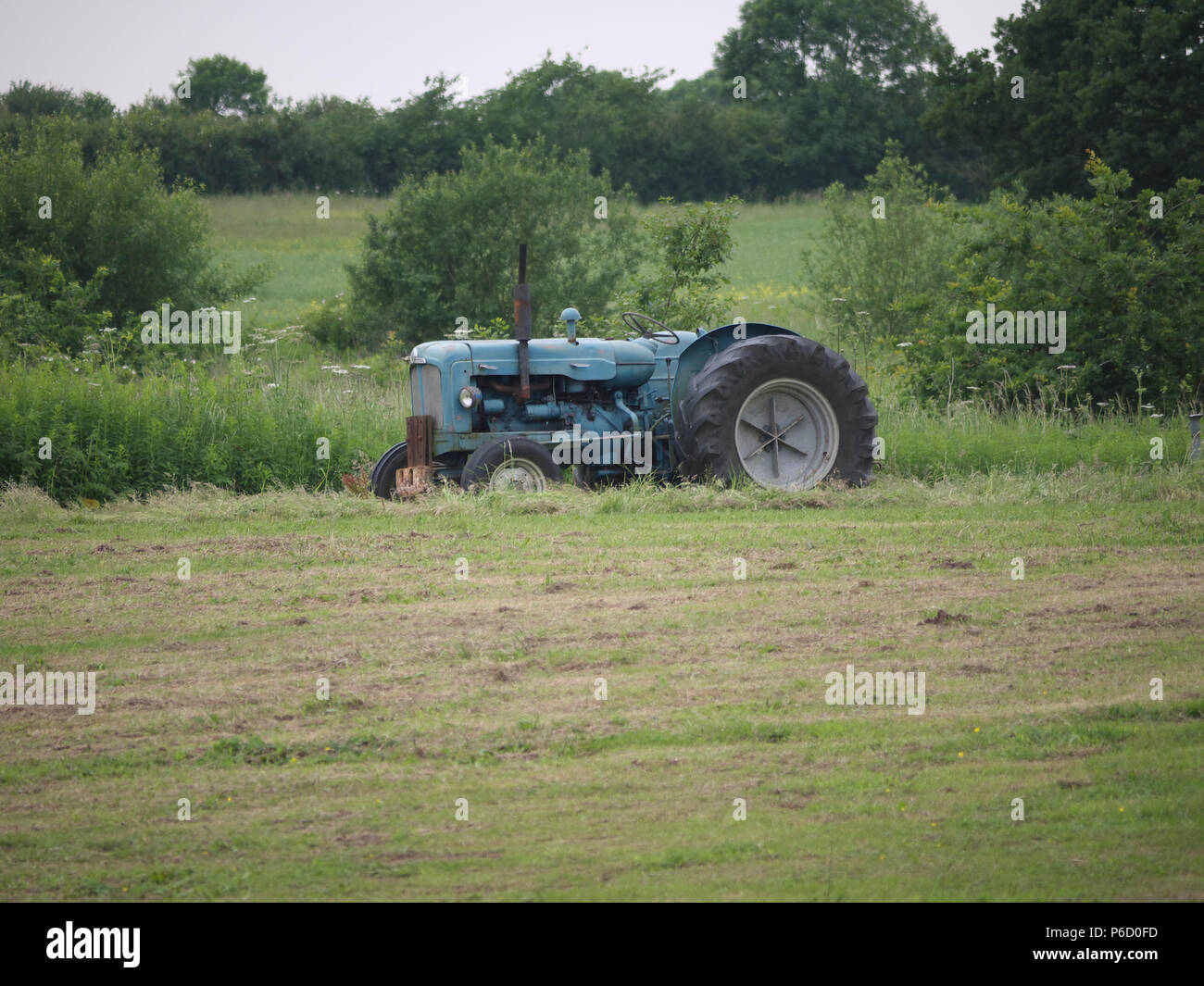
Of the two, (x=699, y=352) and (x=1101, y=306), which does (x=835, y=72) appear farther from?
(x=699, y=352)

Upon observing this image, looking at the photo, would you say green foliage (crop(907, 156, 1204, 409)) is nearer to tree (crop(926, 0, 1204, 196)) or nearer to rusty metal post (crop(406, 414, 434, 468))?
rusty metal post (crop(406, 414, 434, 468))

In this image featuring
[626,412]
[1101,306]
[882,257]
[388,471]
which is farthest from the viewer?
[882,257]

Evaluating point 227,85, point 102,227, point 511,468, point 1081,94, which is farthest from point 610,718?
point 227,85

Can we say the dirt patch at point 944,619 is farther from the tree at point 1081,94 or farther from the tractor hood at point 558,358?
the tree at point 1081,94

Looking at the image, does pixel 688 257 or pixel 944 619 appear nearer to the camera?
pixel 944 619

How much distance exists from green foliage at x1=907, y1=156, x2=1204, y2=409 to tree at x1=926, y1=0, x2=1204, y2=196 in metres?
19.4

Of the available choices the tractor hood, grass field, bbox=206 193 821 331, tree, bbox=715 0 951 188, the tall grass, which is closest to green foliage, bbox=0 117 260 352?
grass field, bbox=206 193 821 331

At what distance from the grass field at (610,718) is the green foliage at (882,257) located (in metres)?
15.6

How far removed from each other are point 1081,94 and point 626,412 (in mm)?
27461

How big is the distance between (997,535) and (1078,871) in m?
6.39

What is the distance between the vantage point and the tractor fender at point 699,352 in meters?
13.1

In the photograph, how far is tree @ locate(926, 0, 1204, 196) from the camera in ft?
114

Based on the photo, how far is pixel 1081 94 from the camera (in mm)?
35688

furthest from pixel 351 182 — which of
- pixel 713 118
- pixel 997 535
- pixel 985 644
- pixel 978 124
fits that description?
pixel 985 644
